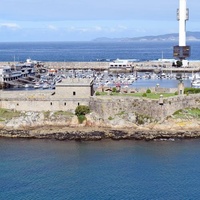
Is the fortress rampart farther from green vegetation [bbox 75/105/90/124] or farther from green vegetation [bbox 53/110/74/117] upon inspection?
green vegetation [bbox 75/105/90/124]

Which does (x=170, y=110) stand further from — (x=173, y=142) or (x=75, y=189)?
(x=75, y=189)

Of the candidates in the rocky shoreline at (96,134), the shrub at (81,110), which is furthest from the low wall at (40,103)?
the rocky shoreline at (96,134)

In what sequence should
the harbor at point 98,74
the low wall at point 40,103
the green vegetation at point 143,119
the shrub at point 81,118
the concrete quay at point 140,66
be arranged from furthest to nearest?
the concrete quay at point 140,66
the harbor at point 98,74
the low wall at point 40,103
the shrub at point 81,118
the green vegetation at point 143,119

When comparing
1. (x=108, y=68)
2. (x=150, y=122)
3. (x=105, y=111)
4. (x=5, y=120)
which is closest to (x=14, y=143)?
(x=5, y=120)

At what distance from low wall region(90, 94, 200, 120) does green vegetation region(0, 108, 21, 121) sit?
637 cm

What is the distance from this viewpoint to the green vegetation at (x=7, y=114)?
45.2m

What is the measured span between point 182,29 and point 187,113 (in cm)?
5370

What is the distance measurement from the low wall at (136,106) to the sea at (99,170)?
3673 mm

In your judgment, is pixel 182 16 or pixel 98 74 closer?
pixel 98 74

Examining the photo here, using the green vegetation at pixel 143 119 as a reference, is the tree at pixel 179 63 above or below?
above

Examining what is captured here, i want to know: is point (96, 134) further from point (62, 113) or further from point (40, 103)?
point (40, 103)

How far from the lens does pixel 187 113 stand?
44.2m

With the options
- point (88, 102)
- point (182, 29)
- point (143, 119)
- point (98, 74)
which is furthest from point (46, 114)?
point (182, 29)

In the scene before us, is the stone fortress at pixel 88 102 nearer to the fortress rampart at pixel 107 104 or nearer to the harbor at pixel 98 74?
the fortress rampart at pixel 107 104
